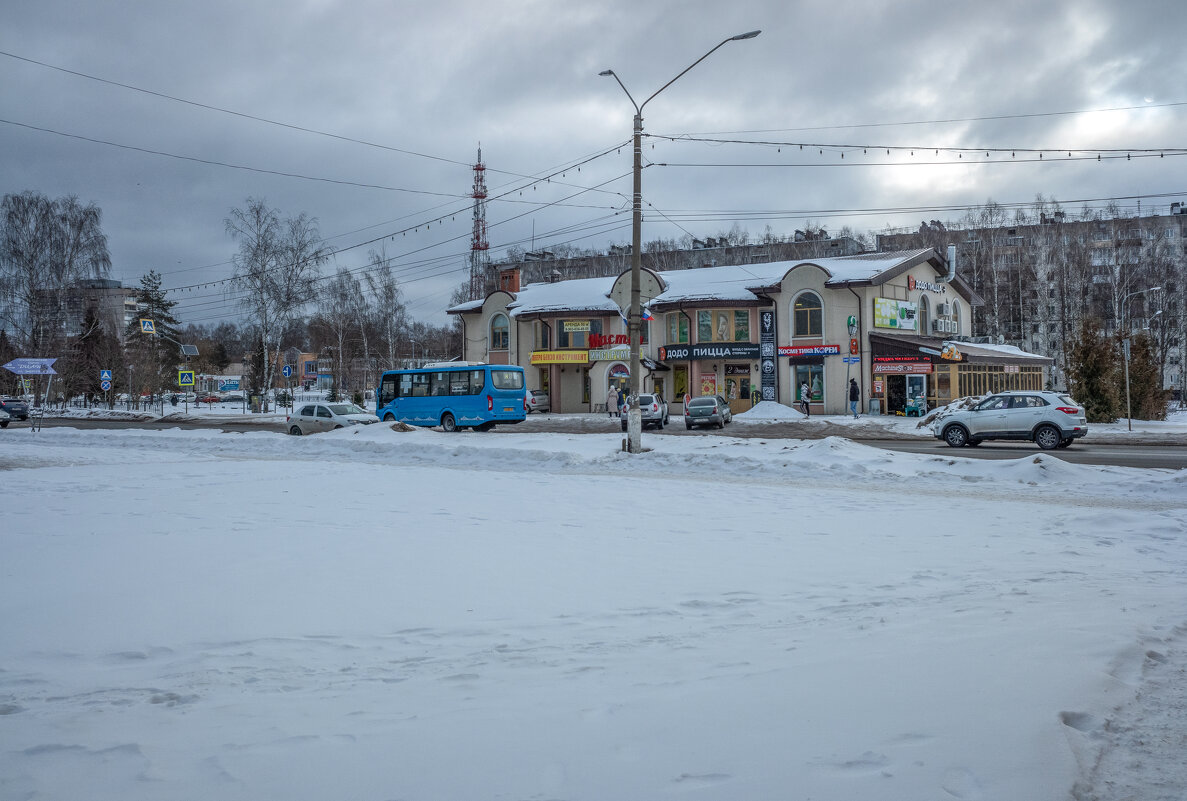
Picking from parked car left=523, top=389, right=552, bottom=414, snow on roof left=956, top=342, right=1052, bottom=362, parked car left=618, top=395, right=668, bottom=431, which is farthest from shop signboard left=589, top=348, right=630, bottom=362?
snow on roof left=956, top=342, right=1052, bottom=362

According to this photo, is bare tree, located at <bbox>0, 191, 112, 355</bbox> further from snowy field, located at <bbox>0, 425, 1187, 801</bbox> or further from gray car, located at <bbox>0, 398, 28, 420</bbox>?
snowy field, located at <bbox>0, 425, 1187, 801</bbox>

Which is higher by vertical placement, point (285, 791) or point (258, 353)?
point (258, 353)

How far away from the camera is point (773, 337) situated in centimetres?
4469

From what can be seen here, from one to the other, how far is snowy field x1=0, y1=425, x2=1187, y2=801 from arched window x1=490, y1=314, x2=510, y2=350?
43.4 meters

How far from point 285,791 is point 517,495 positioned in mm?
9223

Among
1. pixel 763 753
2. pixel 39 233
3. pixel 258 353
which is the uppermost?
pixel 39 233

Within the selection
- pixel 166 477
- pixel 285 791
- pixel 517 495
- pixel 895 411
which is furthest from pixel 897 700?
pixel 895 411

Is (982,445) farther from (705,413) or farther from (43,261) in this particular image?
(43,261)

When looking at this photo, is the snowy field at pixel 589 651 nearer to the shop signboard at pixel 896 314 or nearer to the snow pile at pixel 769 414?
the snow pile at pixel 769 414

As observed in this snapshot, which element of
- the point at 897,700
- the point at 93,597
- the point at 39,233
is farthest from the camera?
the point at 39,233

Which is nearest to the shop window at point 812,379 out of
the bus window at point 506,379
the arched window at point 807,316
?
the arched window at point 807,316

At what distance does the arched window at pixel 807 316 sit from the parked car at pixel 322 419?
23418 millimetres

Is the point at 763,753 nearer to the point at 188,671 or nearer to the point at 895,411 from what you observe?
the point at 188,671

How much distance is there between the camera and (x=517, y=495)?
491 inches
